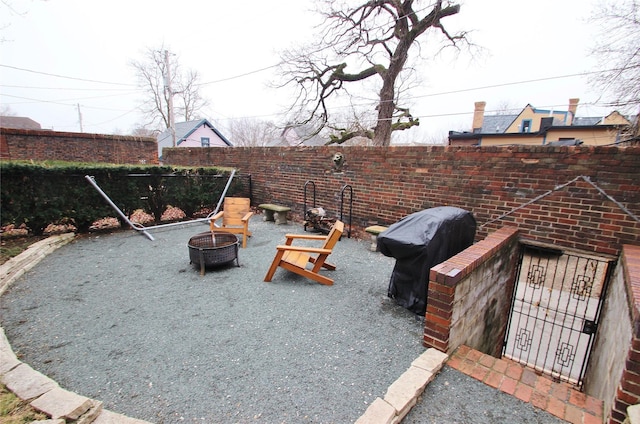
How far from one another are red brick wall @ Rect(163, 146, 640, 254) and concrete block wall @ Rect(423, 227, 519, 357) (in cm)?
45

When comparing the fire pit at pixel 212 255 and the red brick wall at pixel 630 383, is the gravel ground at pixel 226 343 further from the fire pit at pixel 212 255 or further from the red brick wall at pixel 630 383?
the red brick wall at pixel 630 383

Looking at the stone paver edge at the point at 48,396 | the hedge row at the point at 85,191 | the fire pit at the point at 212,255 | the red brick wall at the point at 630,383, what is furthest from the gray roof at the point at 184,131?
the red brick wall at the point at 630,383

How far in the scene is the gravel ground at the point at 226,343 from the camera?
1.78 meters

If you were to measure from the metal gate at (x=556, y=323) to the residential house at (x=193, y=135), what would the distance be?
2182 cm

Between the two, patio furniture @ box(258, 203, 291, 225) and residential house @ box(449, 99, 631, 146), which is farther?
residential house @ box(449, 99, 631, 146)

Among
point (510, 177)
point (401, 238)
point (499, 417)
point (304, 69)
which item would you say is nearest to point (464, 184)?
point (510, 177)

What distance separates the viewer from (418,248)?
279 centimetres

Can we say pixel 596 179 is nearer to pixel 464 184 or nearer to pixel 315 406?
pixel 464 184

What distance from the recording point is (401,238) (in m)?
2.86

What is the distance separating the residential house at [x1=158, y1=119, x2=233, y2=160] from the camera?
840 inches

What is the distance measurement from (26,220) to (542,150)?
26.8 ft

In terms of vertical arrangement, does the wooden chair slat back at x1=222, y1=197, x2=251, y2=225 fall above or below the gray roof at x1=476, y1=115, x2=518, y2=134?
below

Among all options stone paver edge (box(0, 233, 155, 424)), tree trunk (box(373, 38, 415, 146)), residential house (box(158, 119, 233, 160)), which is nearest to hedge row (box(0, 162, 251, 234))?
stone paver edge (box(0, 233, 155, 424))

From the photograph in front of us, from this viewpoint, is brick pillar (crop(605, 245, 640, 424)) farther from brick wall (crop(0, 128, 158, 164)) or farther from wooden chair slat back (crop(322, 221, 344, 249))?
brick wall (crop(0, 128, 158, 164))
